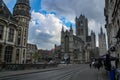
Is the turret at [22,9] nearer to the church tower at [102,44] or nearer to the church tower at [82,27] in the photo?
the church tower at [82,27]

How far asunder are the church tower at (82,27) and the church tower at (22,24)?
93044 millimetres

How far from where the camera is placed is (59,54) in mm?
114938

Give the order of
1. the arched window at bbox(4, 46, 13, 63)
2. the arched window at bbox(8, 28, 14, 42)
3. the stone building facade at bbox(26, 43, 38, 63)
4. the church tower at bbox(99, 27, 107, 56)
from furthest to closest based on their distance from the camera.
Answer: the church tower at bbox(99, 27, 107, 56) → the stone building facade at bbox(26, 43, 38, 63) → the arched window at bbox(8, 28, 14, 42) → the arched window at bbox(4, 46, 13, 63)

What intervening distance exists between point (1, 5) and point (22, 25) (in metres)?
11.4

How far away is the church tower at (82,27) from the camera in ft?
443

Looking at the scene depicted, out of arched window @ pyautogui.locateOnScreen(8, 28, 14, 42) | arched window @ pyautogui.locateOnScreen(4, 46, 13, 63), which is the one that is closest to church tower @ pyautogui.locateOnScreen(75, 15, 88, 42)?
arched window @ pyautogui.locateOnScreen(8, 28, 14, 42)

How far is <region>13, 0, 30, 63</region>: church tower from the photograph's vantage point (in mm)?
40812

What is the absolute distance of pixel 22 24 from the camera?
1681 inches

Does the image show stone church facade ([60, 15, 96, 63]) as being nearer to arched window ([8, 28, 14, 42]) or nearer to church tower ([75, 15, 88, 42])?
church tower ([75, 15, 88, 42])

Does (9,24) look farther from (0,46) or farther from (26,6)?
(26,6)

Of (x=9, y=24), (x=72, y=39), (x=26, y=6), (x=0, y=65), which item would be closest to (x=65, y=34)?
(x=72, y=39)

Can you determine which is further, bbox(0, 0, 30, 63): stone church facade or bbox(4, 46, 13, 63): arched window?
bbox(4, 46, 13, 63): arched window

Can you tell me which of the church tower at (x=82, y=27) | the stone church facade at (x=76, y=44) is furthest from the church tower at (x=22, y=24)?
the church tower at (x=82, y=27)

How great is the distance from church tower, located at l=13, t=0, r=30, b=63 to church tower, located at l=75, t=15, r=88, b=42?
305 ft
